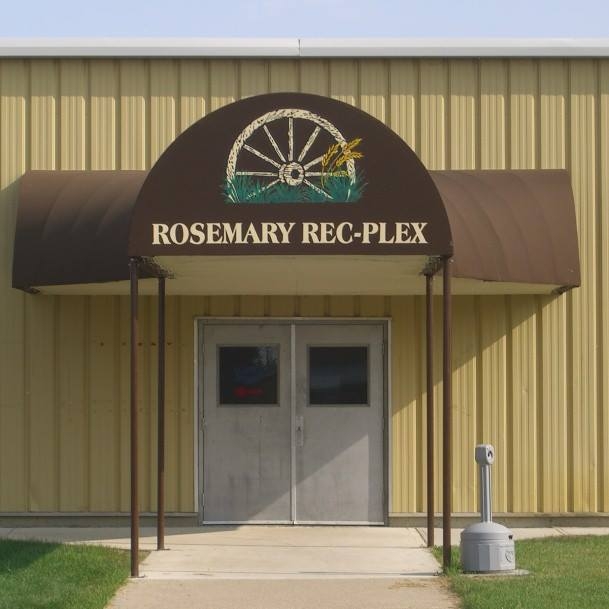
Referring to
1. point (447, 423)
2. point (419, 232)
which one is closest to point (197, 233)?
point (419, 232)

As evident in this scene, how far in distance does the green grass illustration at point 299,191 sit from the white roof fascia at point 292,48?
426 cm

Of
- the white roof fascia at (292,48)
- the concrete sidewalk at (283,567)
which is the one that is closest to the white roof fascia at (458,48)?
the white roof fascia at (292,48)

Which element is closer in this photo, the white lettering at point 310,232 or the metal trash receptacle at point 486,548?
the white lettering at point 310,232

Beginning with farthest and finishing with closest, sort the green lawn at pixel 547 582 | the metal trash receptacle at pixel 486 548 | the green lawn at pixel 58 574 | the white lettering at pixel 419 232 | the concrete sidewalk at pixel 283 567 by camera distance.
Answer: the metal trash receptacle at pixel 486 548 → the white lettering at pixel 419 232 → the concrete sidewalk at pixel 283 567 → the green lawn at pixel 58 574 → the green lawn at pixel 547 582

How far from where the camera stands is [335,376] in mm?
15367

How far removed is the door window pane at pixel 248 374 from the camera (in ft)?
50.3

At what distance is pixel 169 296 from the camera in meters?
15.3

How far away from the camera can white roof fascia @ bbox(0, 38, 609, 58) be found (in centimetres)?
1519

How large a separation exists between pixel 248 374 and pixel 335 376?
1.04m

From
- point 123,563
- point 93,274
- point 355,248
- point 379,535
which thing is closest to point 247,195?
point 355,248

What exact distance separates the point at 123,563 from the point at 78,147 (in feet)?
17.6

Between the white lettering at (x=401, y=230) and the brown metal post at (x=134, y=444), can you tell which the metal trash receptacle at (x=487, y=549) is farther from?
the brown metal post at (x=134, y=444)

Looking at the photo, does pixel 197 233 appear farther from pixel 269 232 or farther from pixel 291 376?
pixel 291 376

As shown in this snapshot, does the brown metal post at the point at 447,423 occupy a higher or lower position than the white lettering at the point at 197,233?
lower
